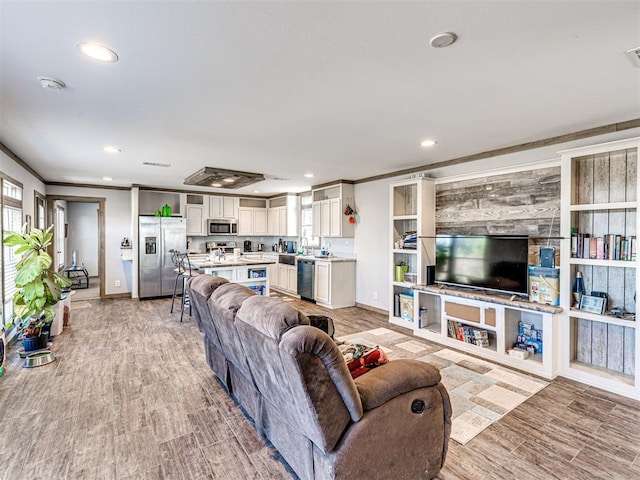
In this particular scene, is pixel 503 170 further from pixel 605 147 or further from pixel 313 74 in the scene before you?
pixel 313 74

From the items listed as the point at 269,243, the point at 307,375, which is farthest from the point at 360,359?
the point at 269,243

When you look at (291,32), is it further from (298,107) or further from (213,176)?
(213,176)

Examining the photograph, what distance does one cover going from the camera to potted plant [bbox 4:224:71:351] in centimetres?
366

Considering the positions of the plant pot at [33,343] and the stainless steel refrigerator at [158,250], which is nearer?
the plant pot at [33,343]

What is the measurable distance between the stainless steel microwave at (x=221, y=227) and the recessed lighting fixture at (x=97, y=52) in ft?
20.6

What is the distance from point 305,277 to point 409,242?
2683 mm

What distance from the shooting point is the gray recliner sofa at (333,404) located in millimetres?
1517

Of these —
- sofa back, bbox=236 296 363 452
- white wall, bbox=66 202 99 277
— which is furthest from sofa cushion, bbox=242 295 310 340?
white wall, bbox=66 202 99 277

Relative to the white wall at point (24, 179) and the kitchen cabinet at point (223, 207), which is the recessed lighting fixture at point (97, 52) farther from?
the kitchen cabinet at point (223, 207)

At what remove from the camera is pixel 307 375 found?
4.84ft

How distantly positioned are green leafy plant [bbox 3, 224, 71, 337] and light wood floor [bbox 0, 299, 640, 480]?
530 millimetres

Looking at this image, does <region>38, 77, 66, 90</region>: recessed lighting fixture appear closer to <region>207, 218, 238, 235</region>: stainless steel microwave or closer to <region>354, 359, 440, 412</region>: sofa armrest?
<region>354, 359, 440, 412</region>: sofa armrest

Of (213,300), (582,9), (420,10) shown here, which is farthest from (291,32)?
(213,300)

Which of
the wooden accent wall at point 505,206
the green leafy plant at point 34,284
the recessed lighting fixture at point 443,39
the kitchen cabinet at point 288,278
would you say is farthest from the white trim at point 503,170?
the green leafy plant at point 34,284
